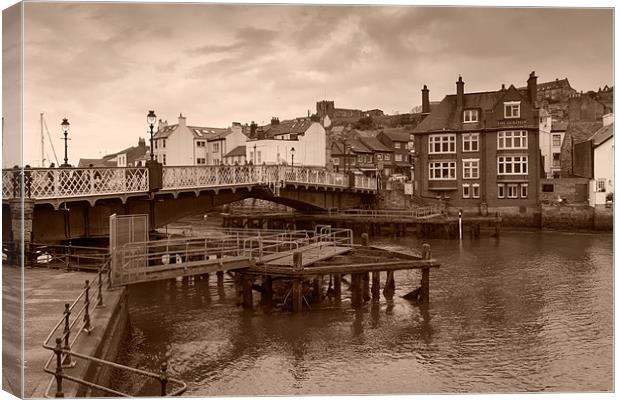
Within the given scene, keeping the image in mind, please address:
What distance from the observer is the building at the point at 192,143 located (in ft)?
152

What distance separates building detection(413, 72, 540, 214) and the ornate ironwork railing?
59.5 ft

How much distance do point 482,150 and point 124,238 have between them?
3448 cm

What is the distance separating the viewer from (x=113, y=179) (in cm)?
2002

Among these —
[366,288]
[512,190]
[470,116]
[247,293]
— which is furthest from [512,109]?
[247,293]

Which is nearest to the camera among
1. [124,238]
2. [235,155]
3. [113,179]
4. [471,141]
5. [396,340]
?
[396,340]

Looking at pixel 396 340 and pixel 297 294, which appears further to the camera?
pixel 297 294

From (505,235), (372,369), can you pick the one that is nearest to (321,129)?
(505,235)

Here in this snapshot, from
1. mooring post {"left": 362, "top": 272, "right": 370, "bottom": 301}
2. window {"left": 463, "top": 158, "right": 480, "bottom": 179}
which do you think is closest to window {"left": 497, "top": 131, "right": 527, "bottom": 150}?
window {"left": 463, "top": 158, "right": 480, "bottom": 179}

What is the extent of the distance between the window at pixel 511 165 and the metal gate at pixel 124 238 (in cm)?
3272

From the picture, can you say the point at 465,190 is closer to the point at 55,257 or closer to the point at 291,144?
the point at 291,144

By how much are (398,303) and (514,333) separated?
4.37 metres

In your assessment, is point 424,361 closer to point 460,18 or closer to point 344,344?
point 344,344

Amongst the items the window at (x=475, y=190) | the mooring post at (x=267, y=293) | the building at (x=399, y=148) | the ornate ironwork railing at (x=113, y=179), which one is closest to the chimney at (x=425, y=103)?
the window at (x=475, y=190)

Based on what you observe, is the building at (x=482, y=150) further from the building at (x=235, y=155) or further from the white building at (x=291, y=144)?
the building at (x=235, y=155)
